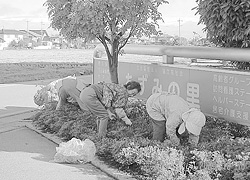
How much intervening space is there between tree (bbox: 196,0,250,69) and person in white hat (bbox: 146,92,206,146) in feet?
4.10

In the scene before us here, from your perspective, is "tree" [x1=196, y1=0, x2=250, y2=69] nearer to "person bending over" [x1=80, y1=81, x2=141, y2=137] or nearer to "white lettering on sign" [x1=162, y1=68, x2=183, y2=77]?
"white lettering on sign" [x1=162, y1=68, x2=183, y2=77]

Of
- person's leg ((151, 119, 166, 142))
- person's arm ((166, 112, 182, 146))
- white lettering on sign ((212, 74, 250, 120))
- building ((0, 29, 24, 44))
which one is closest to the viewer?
person's arm ((166, 112, 182, 146))

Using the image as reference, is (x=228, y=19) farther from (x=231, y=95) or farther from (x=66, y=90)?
(x=66, y=90)

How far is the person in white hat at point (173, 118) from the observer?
5.80m

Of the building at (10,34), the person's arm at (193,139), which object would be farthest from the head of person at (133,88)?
the building at (10,34)

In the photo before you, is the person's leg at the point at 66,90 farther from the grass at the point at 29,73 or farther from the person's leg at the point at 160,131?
the grass at the point at 29,73

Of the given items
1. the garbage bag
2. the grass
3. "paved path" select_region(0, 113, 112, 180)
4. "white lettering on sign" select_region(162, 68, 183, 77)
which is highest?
"white lettering on sign" select_region(162, 68, 183, 77)

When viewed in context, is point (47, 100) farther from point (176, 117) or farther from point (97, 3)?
point (176, 117)

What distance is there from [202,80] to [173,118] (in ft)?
4.48

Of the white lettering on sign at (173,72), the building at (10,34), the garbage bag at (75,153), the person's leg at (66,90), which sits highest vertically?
the building at (10,34)

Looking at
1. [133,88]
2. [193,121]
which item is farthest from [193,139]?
[133,88]

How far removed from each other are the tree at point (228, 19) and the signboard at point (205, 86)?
0.53 meters

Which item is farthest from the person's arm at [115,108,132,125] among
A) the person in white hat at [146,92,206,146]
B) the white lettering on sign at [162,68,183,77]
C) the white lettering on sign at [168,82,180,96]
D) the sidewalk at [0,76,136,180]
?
the white lettering on sign at [162,68,183,77]

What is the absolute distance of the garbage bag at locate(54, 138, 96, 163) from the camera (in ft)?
19.1
